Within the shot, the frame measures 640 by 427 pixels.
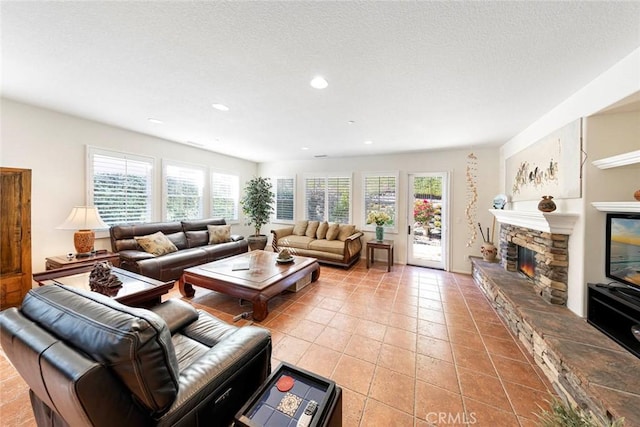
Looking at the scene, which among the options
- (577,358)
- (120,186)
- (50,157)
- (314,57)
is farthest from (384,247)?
(50,157)

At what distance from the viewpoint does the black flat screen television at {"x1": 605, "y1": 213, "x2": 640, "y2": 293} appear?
1793mm

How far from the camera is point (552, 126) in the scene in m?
2.67

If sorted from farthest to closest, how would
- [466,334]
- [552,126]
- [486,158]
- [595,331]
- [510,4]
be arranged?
[486,158] → [552,126] → [466,334] → [595,331] → [510,4]

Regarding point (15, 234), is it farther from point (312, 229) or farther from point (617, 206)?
point (617, 206)

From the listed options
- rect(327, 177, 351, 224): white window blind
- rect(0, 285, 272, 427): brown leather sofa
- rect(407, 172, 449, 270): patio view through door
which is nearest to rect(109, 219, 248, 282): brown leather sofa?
rect(327, 177, 351, 224): white window blind

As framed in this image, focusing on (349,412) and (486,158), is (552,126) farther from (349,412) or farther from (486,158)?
(349,412)

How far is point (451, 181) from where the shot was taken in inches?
185

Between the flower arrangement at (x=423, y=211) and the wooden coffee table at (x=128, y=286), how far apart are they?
15.2 ft

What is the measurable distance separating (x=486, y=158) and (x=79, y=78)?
6091 mm

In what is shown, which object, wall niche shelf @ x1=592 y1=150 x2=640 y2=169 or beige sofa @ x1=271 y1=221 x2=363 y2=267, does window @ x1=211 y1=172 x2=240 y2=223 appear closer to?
beige sofa @ x1=271 y1=221 x2=363 y2=267

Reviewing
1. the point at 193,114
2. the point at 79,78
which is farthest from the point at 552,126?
the point at 79,78

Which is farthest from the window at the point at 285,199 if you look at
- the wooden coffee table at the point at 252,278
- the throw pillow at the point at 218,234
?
the wooden coffee table at the point at 252,278

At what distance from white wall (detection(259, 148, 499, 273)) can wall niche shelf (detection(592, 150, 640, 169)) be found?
2.57 metres

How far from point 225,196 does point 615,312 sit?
21.5ft
